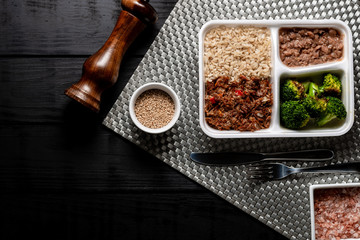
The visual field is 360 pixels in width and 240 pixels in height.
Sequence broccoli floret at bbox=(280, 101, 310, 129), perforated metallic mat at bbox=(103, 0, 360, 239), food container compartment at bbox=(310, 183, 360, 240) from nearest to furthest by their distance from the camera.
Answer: broccoli floret at bbox=(280, 101, 310, 129) → food container compartment at bbox=(310, 183, 360, 240) → perforated metallic mat at bbox=(103, 0, 360, 239)

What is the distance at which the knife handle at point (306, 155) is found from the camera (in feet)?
6.27

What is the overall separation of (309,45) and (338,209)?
81cm

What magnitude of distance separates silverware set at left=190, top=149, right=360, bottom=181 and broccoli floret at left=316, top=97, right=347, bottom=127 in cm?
21

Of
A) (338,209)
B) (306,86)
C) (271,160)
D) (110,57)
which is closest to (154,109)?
(110,57)

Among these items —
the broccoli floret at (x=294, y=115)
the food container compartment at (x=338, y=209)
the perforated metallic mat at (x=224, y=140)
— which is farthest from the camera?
the perforated metallic mat at (x=224, y=140)

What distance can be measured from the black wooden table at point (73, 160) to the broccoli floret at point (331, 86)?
28.8 inches

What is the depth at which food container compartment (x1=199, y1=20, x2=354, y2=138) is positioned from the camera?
1774mm

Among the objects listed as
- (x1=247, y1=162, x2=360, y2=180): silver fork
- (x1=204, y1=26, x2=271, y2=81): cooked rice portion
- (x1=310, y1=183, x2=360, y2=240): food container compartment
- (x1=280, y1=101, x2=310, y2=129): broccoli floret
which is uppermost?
(x1=204, y1=26, x2=271, y2=81): cooked rice portion

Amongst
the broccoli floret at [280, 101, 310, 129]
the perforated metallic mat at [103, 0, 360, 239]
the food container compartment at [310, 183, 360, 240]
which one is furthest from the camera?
the perforated metallic mat at [103, 0, 360, 239]

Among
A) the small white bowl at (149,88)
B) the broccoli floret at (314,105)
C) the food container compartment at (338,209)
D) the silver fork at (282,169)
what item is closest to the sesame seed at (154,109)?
the small white bowl at (149,88)

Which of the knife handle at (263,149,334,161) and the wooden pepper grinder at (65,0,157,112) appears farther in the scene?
the knife handle at (263,149,334,161)

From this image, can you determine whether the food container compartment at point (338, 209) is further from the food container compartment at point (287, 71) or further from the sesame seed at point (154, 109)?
the sesame seed at point (154, 109)

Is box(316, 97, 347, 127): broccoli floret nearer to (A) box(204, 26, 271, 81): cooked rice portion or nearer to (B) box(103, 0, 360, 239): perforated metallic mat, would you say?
(B) box(103, 0, 360, 239): perforated metallic mat

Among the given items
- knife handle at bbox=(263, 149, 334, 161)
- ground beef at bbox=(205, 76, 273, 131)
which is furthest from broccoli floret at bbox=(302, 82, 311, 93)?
knife handle at bbox=(263, 149, 334, 161)
